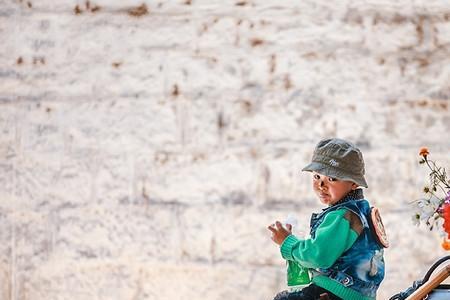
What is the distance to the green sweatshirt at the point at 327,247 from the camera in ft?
7.33

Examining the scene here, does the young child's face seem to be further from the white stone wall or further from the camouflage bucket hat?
the white stone wall

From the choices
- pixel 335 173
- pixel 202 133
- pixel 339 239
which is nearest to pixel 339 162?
pixel 335 173

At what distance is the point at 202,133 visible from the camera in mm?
3268

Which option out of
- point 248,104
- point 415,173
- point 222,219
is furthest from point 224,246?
point 415,173

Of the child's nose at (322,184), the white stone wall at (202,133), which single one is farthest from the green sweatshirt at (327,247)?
the white stone wall at (202,133)

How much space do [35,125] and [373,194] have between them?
128 centimetres

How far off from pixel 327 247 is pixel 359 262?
0.12 meters

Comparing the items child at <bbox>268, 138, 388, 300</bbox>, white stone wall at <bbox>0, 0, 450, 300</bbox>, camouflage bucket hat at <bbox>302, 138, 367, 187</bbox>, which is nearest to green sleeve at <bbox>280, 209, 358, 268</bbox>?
child at <bbox>268, 138, 388, 300</bbox>

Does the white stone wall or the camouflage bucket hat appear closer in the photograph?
the camouflage bucket hat

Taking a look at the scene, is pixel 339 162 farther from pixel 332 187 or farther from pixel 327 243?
pixel 327 243

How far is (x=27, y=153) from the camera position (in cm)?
336

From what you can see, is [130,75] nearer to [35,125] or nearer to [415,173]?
[35,125]

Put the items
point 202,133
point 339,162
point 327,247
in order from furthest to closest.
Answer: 1. point 202,133
2. point 339,162
3. point 327,247

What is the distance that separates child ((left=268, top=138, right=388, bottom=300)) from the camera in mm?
2250
